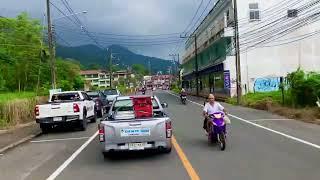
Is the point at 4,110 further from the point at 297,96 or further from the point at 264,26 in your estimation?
the point at 264,26

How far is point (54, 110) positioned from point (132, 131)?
36.2 ft

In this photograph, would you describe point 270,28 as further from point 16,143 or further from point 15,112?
point 16,143

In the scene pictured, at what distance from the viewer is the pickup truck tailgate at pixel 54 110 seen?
77.0 ft

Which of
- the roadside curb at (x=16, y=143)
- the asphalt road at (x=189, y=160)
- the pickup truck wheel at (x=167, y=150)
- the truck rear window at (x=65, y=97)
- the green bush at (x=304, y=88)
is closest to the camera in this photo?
the asphalt road at (x=189, y=160)

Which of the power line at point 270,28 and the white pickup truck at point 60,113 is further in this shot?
the power line at point 270,28

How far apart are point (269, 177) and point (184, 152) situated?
14.5 ft

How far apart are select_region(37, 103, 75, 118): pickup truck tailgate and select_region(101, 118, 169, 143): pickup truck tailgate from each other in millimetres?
10649

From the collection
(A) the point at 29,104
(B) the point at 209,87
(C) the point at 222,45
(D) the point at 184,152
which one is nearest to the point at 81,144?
(D) the point at 184,152

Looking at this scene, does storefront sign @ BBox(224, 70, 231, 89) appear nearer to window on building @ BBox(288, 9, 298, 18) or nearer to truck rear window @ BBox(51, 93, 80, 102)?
window on building @ BBox(288, 9, 298, 18)

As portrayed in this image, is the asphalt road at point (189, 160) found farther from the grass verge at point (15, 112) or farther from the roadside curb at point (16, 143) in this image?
the grass verge at point (15, 112)

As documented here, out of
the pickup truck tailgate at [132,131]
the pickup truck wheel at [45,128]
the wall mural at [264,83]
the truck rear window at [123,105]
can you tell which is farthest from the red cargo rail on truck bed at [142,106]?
the wall mural at [264,83]

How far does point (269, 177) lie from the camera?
10.2 metres

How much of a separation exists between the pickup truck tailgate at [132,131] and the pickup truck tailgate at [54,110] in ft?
34.9

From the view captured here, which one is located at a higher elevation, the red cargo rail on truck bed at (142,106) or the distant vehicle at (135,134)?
the red cargo rail on truck bed at (142,106)
